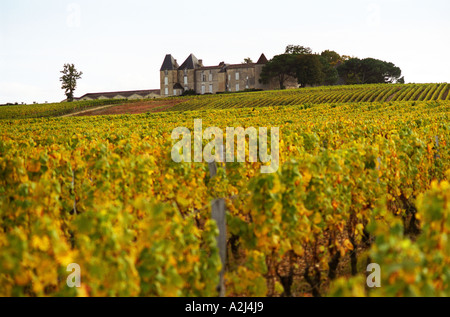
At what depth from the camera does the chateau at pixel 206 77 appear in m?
83.7

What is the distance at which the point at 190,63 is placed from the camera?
9019 cm

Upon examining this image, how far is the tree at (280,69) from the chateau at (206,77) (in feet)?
9.54

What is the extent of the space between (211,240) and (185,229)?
0.92 feet

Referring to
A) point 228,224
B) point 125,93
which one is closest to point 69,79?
point 125,93

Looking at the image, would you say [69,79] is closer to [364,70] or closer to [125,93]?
[125,93]

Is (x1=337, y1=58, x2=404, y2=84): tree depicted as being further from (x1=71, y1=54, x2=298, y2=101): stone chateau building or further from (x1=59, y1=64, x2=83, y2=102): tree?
(x1=59, y1=64, x2=83, y2=102): tree

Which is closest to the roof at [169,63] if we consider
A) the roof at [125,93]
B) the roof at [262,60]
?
the roof at [125,93]

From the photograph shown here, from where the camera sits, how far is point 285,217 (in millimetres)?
4590

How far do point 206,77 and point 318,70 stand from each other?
78.2ft

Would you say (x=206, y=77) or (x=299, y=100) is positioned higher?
(x=206, y=77)

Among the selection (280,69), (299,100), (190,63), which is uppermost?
(190,63)
